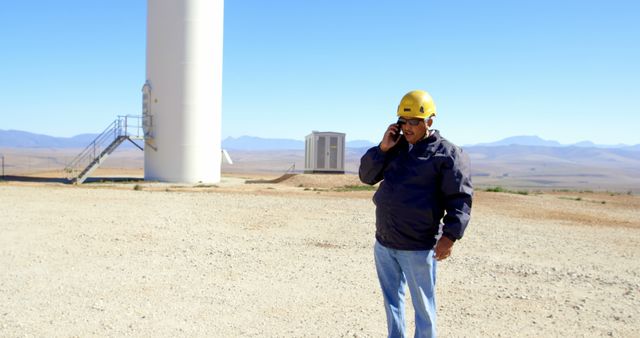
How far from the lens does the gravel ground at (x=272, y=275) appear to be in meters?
5.30

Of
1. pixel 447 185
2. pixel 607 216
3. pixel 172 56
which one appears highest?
pixel 172 56

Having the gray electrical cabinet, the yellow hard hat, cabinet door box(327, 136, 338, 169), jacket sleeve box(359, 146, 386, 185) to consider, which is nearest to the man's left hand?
jacket sleeve box(359, 146, 386, 185)

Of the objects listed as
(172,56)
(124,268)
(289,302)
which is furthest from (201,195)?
(289,302)

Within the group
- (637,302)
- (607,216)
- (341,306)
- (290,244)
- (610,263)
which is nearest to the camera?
(341,306)

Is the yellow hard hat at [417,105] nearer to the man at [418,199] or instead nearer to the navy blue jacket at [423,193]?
the man at [418,199]

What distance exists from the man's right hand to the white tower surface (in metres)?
20.1

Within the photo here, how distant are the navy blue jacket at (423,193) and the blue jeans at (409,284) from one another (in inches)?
3.3

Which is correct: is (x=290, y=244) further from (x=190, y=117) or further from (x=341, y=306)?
(x=190, y=117)

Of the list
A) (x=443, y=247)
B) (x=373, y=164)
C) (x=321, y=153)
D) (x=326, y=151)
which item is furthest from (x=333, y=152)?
(x=443, y=247)

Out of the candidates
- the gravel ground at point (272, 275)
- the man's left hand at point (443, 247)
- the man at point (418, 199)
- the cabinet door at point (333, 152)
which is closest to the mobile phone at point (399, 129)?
the man at point (418, 199)

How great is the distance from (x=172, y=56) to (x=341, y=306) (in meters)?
18.8

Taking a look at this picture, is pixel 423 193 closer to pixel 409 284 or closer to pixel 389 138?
pixel 389 138

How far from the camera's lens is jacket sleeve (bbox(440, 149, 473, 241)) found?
340 cm

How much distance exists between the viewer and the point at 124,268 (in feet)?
24.2
